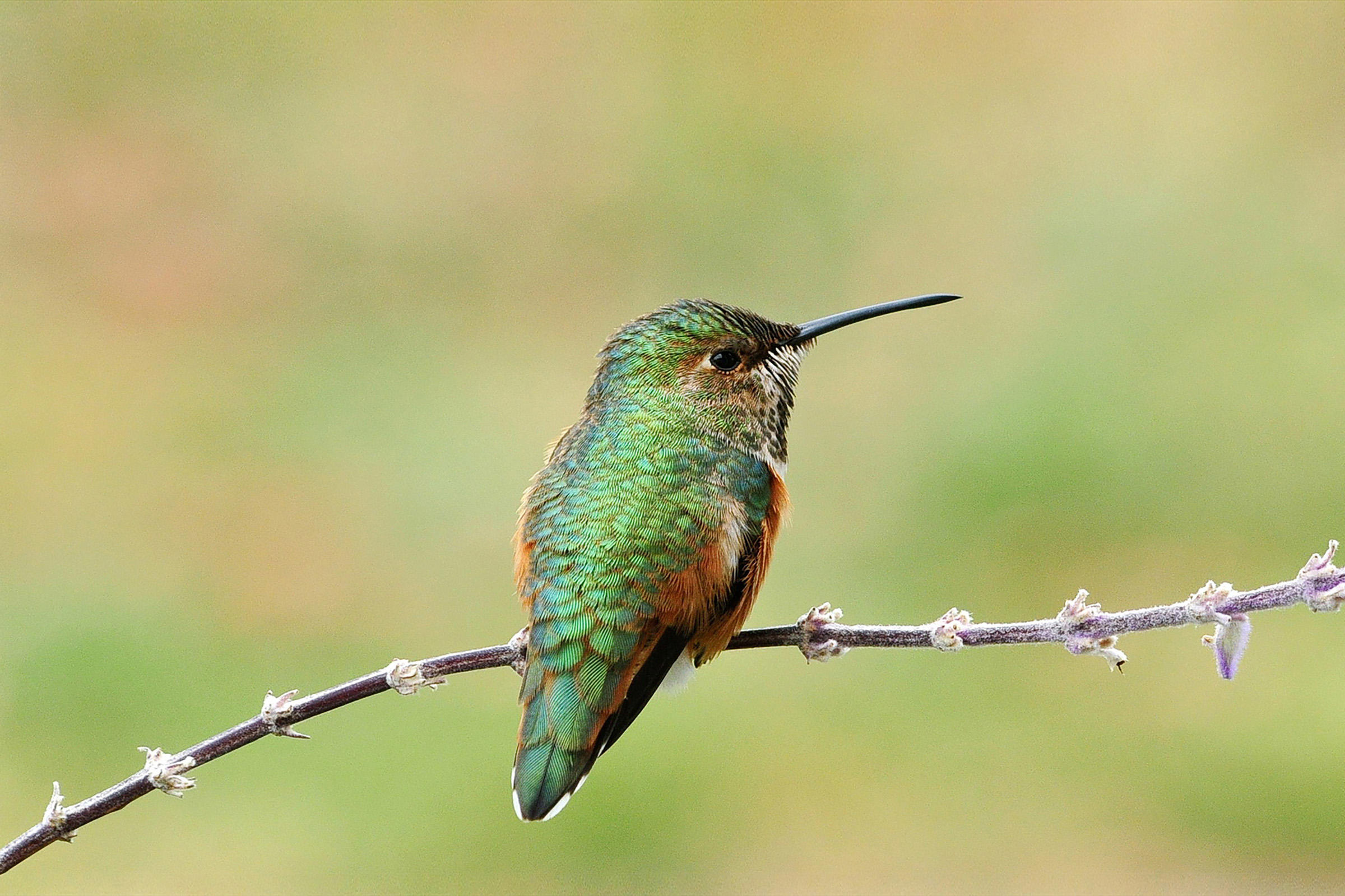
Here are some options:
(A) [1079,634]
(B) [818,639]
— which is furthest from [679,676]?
(A) [1079,634]

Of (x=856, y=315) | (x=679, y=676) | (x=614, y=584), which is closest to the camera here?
(x=614, y=584)

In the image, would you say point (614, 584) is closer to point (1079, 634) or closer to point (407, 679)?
point (407, 679)

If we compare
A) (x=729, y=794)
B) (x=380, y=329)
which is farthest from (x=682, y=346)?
(x=380, y=329)

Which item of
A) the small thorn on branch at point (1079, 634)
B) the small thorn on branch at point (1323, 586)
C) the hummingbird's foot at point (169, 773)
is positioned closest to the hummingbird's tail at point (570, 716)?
the hummingbird's foot at point (169, 773)

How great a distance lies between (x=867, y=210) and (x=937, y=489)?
2316mm

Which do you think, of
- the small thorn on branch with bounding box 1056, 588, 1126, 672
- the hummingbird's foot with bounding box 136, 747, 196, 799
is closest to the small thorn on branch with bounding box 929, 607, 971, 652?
the small thorn on branch with bounding box 1056, 588, 1126, 672

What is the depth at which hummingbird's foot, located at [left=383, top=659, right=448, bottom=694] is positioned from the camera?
2.04 metres

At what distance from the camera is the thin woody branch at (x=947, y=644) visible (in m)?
1.75

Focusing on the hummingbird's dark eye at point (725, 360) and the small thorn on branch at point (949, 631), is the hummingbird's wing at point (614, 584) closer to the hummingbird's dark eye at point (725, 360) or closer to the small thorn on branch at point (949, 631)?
the hummingbird's dark eye at point (725, 360)

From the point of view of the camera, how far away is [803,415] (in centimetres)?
720

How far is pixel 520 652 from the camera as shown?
2258mm

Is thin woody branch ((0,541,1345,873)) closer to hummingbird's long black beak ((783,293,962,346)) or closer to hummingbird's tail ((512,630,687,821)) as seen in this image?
hummingbird's tail ((512,630,687,821))

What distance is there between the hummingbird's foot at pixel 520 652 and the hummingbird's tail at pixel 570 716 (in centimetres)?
2

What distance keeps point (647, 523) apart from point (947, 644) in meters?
0.75
